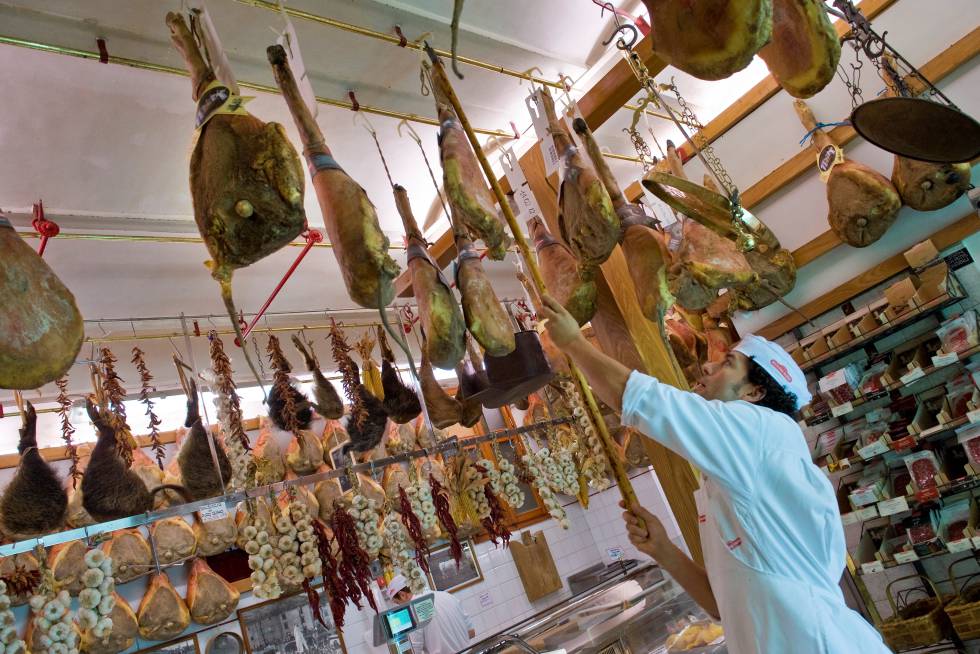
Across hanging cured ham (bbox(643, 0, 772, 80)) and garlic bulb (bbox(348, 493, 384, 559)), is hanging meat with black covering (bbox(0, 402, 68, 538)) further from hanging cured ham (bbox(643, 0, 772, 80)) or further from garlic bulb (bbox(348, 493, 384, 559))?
hanging cured ham (bbox(643, 0, 772, 80))

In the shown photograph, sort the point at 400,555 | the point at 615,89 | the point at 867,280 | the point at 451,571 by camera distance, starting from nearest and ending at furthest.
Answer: the point at 615,89, the point at 400,555, the point at 867,280, the point at 451,571

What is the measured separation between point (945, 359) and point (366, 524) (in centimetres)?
383

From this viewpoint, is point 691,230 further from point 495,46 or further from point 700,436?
point 495,46

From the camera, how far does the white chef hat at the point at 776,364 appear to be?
2.46 meters

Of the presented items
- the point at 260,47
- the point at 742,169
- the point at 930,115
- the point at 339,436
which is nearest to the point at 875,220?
the point at 742,169

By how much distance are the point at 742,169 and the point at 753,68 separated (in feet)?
2.66

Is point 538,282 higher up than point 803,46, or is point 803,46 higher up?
point 803,46

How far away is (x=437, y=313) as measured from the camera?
2602mm

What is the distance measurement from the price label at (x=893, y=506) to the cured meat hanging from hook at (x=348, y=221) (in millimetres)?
4107

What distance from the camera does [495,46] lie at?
3869 millimetres

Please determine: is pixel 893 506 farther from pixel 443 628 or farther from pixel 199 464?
pixel 199 464

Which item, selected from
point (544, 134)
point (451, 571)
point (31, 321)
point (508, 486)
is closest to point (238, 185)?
point (31, 321)

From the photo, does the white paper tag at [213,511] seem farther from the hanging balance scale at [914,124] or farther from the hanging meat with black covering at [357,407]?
the hanging balance scale at [914,124]

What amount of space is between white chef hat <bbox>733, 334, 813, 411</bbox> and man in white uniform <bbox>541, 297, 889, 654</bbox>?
0.25m
